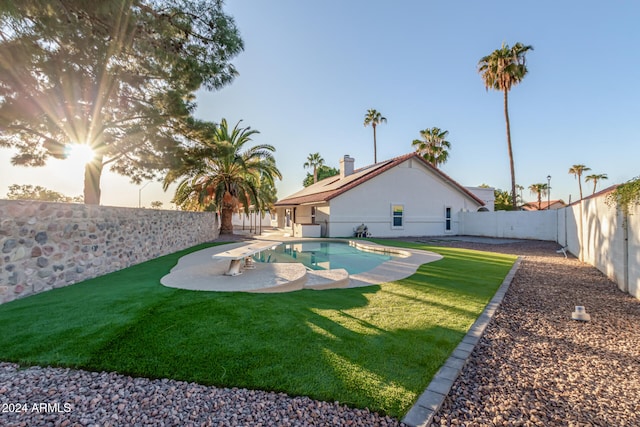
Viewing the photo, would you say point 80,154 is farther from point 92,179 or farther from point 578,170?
point 578,170

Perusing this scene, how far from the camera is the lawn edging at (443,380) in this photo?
2.52 meters

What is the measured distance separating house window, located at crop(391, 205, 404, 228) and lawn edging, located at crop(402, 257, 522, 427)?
59.2ft

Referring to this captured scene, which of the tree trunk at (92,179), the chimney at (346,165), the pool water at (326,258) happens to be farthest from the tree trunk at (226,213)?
the chimney at (346,165)

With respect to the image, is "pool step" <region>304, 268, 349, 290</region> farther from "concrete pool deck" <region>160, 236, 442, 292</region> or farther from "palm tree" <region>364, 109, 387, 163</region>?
"palm tree" <region>364, 109, 387, 163</region>

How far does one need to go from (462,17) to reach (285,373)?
16.1 m

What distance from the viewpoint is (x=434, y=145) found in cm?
3186

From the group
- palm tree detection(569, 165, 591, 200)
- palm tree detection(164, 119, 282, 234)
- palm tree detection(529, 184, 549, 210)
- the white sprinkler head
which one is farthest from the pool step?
palm tree detection(569, 165, 591, 200)

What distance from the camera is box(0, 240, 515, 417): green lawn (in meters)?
3.01

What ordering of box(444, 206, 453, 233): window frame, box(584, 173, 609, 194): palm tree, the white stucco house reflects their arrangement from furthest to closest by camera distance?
1. box(584, 173, 609, 194): palm tree
2. box(444, 206, 453, 233): window frame
3. the white stucco house

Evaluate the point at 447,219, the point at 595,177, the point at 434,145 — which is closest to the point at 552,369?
the point at 447,219

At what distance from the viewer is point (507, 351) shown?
3.92 meters

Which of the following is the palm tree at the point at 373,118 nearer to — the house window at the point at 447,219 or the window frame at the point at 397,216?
the house window at the point at 447,219

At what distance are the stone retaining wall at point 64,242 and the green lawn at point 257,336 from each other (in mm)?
604

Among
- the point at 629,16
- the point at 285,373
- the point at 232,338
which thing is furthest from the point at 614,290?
the point at 629,16
